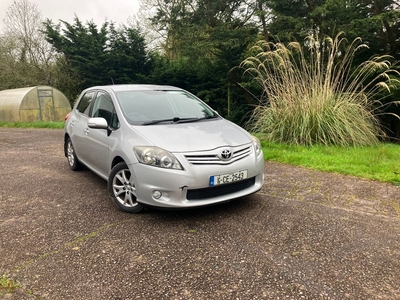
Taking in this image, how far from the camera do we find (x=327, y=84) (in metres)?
7.00

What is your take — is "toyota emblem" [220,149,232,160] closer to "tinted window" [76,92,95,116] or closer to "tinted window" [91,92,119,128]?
"tinted window" [91,92,119,128]

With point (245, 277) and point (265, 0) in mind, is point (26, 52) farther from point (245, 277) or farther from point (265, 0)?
point (245, 277)

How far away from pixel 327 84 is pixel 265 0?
29.9 feet

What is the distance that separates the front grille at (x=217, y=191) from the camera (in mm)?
3201

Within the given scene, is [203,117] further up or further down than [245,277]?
further up

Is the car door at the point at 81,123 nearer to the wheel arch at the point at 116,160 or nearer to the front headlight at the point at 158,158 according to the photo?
the wheel arch at the point at 116,160

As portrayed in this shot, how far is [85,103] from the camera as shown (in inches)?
206

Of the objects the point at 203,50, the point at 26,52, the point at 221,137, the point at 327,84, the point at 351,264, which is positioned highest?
the point at 26,52

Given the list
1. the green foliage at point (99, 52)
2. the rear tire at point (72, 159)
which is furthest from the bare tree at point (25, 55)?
the rear tire at point (72, 159)

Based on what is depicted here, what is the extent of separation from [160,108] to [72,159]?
89.9 inches

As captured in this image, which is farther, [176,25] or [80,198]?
[176,25]

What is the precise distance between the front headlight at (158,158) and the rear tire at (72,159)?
2.58m

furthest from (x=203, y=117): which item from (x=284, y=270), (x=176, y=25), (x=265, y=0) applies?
(x=176, y=25)

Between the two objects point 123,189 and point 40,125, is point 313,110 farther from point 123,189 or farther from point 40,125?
point 40,125
